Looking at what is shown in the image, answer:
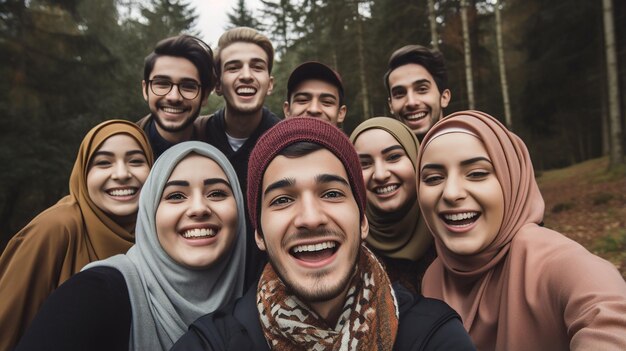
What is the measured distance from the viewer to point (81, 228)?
125 inches

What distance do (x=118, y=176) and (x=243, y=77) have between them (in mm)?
1863

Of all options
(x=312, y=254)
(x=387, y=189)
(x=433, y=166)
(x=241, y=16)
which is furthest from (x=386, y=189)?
(x=241, y=16)

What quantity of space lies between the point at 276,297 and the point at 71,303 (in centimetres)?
111

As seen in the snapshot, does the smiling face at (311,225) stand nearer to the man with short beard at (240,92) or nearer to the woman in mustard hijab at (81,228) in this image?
the woman in mustard hijab at (81,228)

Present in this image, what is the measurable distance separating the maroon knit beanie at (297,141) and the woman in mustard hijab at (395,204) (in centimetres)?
109

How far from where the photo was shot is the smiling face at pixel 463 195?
8.54 feet

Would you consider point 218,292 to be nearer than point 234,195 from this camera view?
Yes

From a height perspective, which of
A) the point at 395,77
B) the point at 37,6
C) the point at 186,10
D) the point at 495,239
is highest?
the point at 186,10

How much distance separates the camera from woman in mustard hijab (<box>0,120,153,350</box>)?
2.76 meters

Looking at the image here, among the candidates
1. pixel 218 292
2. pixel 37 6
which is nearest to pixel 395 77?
pixel 218 292

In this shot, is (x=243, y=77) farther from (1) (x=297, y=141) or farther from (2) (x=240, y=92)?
(1) (x=297, y=141)

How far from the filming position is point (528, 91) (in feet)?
62.8

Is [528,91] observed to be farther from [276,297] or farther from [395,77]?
[276,297]

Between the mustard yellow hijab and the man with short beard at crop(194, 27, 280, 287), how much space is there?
4.78 feet
